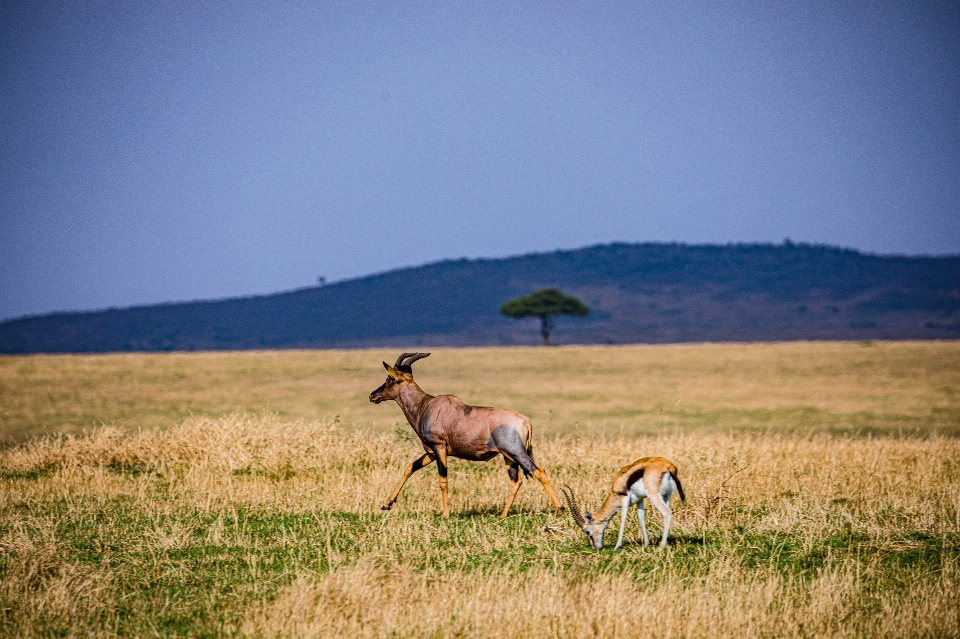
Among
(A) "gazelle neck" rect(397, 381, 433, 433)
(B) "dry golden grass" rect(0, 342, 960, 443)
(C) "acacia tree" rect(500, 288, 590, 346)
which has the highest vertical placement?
(C) "acacia tree" rect(500, 288, 590, 346)

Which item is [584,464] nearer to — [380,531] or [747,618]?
[380,531]

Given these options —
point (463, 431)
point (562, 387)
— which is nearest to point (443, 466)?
point (463, 431)

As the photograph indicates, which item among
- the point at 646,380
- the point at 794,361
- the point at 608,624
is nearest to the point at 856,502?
the point at 608,624

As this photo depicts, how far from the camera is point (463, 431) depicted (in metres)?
12.6

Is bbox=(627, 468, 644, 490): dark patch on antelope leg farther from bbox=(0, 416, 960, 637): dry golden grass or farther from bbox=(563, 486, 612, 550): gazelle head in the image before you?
bbox=(0, 416, 960, 637): dry golden grass

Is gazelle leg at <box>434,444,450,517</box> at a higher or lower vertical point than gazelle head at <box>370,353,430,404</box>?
lower

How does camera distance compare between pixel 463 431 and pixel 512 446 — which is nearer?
pixel 512 446

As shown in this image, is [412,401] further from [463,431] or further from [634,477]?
[634,477]

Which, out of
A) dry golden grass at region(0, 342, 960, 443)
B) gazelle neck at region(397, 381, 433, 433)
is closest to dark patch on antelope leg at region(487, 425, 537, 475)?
gazelle neck at region(397, 381, 433, 433)

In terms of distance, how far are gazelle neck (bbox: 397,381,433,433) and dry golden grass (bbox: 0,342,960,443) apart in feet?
55.4

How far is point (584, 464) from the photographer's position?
58.7 feet

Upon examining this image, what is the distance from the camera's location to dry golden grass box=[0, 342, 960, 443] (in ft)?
120

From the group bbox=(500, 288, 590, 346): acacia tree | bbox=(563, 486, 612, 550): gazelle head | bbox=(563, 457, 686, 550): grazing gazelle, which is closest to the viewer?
bbox=(563, 457, 686, 550): grazing gazelle

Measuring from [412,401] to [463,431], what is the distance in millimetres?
1076
